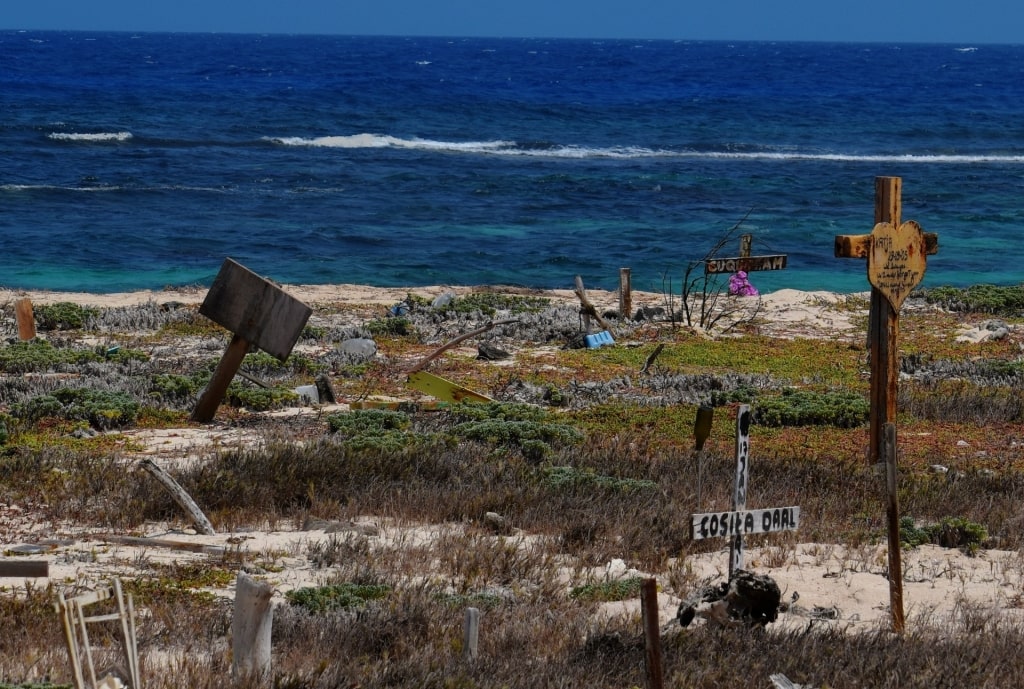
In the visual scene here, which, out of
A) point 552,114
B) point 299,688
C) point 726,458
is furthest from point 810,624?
point 552,114

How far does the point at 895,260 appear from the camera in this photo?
8.77m

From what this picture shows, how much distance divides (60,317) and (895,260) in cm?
1148

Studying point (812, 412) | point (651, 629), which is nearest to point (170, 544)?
point (651, 629)

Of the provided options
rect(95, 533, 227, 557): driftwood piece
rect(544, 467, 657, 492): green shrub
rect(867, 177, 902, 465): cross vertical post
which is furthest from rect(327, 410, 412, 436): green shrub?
rect(867, 177, 902, 465): cross vertical post

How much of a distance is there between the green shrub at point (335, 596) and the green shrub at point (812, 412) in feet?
18.7

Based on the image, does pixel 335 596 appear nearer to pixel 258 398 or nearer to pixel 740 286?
pixel 258 398

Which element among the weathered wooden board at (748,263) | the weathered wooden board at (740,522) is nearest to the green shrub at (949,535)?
the weathered wooden board at (740,522)

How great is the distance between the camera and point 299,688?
457 centimetres

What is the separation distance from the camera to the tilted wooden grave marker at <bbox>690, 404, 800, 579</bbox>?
5004mm

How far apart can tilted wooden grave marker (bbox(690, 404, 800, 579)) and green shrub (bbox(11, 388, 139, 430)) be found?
20.0 feet

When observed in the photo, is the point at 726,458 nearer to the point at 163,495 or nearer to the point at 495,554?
the point at 495,554

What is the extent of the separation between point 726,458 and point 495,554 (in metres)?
3.05

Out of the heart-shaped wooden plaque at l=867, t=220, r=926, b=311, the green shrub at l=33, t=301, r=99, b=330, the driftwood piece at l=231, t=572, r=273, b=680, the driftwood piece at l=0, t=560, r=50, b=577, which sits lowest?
the green shrub at l=33, t=301, r=99, b=330

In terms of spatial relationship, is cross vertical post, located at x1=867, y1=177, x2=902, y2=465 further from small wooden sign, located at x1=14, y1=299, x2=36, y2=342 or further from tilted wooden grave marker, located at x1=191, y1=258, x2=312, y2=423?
small wooden sign, located at x1=14, y1=299, x2=36, y2=342
